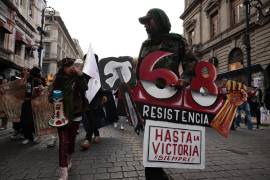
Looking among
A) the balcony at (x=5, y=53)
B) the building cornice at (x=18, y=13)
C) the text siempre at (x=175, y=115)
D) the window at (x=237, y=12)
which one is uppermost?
the window at (x=237, y=12)

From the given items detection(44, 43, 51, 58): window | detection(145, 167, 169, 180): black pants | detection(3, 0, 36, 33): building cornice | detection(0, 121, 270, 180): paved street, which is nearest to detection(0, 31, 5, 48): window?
detection(3, 0, 36, 33): building cornice

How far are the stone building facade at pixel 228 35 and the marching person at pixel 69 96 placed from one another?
1381cm

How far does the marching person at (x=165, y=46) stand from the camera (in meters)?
2.47

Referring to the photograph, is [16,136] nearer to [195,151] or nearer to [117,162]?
[117,162]

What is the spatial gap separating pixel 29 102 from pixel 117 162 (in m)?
3.06

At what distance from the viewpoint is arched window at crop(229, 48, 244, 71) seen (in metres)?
22.2

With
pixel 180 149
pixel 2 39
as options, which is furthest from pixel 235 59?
pixel 180 149

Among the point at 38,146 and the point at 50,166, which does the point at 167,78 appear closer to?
the point at 50,166

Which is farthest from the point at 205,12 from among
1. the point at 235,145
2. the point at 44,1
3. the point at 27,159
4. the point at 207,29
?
the point at 27,159

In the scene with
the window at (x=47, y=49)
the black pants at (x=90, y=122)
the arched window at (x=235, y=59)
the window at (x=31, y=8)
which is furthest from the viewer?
the window at (x=47, y=49)

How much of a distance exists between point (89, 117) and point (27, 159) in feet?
5.33

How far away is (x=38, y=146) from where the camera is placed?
5562mm

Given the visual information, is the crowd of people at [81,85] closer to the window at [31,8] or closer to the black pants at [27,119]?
the black pants at [27,119]

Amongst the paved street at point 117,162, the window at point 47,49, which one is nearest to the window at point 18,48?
the paved street at point 117,162
